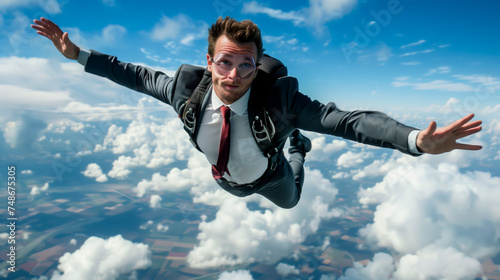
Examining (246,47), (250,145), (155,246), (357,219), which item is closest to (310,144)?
(250,145)

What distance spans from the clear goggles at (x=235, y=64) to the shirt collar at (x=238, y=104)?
0.21 m

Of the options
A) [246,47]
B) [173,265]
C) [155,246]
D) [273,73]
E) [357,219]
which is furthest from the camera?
[357,219]

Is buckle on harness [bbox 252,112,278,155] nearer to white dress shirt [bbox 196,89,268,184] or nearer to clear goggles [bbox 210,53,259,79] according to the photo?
white dress shirt [bbox 196,89,268,184]

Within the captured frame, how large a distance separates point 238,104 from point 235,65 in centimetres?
40

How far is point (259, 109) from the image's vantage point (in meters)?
2.65

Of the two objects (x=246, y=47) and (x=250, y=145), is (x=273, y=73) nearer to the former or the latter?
(x=246, y=47)

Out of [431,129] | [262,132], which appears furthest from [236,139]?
[431,129]

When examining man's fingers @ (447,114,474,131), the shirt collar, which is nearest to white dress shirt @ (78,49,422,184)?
the shirt collar

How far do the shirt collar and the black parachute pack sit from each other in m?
0.10

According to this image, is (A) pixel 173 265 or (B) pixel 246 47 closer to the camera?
(B) pixel 246 47

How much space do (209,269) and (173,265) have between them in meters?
21.3

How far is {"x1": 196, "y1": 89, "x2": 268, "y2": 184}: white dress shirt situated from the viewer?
2787 mm

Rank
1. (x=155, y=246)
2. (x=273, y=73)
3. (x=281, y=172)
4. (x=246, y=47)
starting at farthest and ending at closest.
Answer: (x=155, y=246), (x=281, y=172), (x=273, y=73), (x=246, y=47)

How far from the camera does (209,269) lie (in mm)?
112688
